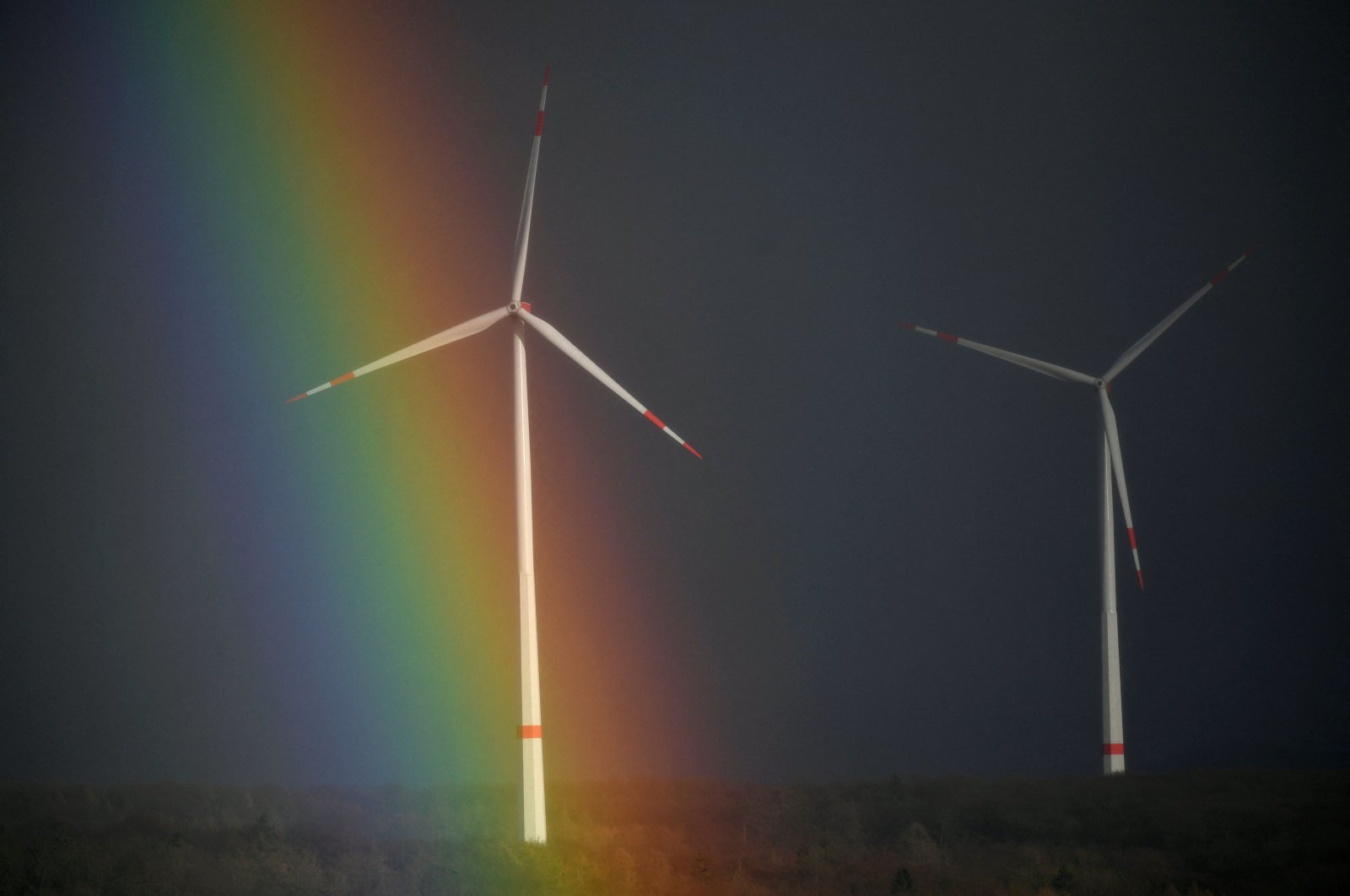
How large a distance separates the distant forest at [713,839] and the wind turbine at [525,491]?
158 centimetres

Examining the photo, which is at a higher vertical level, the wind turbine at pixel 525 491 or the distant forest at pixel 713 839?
the wind turbine at pixel 525 491

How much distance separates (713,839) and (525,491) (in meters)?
14.3

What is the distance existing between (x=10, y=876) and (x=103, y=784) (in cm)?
2572

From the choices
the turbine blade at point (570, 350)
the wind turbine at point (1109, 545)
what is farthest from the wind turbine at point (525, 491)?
the wind turbine at point (1109, 545)

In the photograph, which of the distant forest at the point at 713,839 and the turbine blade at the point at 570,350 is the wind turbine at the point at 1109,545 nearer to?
the distant forest at the point at 713,839

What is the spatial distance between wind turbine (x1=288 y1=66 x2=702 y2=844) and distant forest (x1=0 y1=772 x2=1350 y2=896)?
158cm

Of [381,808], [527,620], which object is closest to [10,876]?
[527,620]

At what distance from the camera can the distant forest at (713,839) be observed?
32.3 metres

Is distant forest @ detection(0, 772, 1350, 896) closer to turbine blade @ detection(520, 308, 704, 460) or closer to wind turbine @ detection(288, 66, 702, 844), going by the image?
wind turbine @ detection(288, 66, 702, 844)

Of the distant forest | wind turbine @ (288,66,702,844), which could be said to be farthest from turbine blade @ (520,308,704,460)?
the distant forest

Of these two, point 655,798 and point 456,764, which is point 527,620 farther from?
point 456,764

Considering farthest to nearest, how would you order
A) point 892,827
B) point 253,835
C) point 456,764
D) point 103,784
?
point 456,764
point 103,784
point 892,827
point 253,835

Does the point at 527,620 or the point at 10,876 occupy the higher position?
the point at 527,620

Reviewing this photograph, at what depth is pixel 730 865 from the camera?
117 ft
